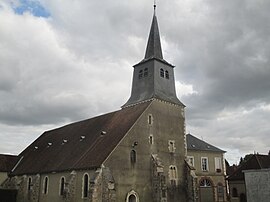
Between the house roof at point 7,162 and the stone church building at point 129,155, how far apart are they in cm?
275

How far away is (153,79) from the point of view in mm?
34062

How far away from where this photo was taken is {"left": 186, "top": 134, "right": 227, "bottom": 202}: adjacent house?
130 feet

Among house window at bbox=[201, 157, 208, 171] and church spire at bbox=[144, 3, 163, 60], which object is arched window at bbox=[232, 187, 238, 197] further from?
church spire at bbox=[144, 3, 163, 60]

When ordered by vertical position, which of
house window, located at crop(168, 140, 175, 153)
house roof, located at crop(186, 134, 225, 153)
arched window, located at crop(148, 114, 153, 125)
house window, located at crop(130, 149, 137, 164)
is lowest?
house window, located at crop(130, 149, 137, 164)

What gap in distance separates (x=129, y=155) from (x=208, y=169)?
16.1 m

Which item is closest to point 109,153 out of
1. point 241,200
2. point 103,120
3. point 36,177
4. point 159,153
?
point 159,153

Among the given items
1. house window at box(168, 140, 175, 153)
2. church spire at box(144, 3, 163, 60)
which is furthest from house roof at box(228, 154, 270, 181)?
church spire at box(144, 3, 163, 60)

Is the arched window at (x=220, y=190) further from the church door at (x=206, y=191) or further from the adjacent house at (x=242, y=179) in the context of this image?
the adjacent house at (x=242, y=179)

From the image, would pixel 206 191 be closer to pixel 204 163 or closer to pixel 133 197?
pixel 204 163

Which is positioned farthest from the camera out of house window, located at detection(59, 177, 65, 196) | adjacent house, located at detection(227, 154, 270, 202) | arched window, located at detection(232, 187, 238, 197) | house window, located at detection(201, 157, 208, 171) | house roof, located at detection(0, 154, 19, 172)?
house roof, located at detection(0, 154, 19, 172)

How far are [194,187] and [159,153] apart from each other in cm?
475

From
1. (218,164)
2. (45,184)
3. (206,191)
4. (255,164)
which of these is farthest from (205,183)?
(45,184)

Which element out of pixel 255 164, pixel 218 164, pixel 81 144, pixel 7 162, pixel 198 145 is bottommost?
pixel 255 164

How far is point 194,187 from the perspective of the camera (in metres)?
31.2
